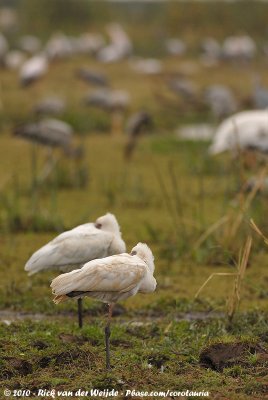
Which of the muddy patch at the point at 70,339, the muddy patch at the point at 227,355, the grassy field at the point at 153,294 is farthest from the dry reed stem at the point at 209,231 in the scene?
the muddy patch at the point at 227,355

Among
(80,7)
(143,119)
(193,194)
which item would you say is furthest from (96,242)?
(80,7)

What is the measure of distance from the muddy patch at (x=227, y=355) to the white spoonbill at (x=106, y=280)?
44 centimetres

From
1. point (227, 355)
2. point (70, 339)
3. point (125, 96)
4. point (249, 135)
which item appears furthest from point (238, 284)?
point (125, 96)

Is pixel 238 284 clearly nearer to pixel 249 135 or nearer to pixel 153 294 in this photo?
pixel 153 294

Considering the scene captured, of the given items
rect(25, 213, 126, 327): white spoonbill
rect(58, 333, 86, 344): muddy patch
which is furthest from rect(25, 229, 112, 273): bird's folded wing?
rect(58, 333, 86, 344): muddy patch

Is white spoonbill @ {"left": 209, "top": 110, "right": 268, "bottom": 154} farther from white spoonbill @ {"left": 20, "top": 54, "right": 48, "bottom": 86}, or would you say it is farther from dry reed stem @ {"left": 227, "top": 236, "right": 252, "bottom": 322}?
white spoonbill @ {"left": 20, "top": 54, "right": 48, "bottom": 86}

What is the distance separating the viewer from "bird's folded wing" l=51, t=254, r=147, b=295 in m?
4.41

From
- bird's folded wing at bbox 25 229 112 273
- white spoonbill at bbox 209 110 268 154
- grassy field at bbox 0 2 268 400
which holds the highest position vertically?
bird's folded wing at bbox 25 229 112 273

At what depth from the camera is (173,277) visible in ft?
21.9

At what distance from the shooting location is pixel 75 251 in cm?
549

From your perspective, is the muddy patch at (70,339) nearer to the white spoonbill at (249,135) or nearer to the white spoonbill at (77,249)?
the white spoonbill at (77,249)

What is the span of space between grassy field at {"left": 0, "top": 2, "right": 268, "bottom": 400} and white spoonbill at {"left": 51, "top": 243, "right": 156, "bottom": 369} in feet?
0.97

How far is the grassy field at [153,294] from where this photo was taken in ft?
14.3

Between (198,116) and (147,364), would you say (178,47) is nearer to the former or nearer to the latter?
(198,116)
